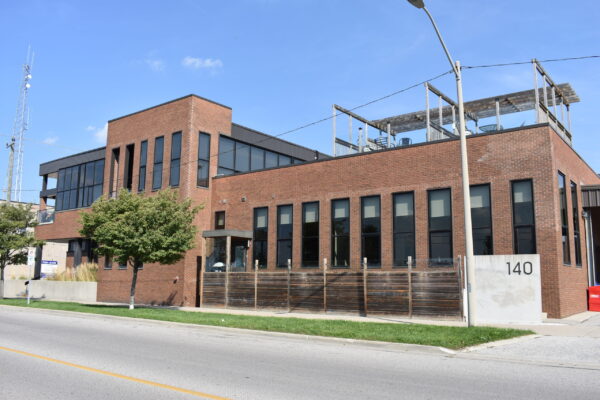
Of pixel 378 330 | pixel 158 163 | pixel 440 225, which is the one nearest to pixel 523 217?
pixel 440 225

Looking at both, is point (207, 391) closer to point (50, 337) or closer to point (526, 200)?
point (50, 337)

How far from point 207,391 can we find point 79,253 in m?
31.3

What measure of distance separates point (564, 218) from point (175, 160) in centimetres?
1872

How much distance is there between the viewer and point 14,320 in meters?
18.6

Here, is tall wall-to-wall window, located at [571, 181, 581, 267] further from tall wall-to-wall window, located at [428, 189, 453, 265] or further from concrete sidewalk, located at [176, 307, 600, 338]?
tall wall-to-wall window, located at [428, 189, 453, 265]

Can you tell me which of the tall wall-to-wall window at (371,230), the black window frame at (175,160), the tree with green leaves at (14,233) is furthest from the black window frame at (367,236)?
the tree with green leaves at (14,233)

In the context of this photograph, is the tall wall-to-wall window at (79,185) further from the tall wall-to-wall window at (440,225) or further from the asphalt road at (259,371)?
the tall wall-to-wall window at (440,225)

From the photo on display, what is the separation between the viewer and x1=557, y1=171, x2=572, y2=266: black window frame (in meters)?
19.1

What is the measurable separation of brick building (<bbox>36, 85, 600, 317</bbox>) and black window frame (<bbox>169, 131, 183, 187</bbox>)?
80 mm

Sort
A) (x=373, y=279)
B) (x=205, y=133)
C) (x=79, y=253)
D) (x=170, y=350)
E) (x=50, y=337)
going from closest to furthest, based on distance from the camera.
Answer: (x=170, y=350) → (x=50, y=337) → (x=373, y=279) → (x=205, y=133) → (x=79, y=253)

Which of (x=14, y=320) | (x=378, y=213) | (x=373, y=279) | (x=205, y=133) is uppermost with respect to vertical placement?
(x=205, y=133)

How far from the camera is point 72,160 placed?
35.9 meters

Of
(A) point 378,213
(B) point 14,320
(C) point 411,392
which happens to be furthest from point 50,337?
(A) point 378,213

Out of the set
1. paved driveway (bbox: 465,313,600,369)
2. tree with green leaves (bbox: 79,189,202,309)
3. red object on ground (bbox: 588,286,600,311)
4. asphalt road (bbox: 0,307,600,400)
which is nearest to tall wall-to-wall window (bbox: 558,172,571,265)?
red object on ground (bbox: 588,286,600,311)
